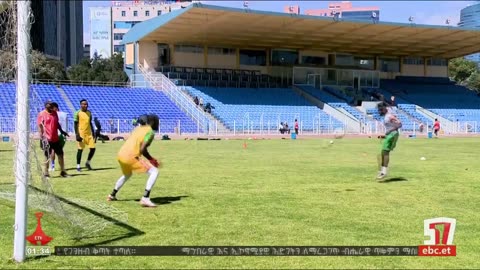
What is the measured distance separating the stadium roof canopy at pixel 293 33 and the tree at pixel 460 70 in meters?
39.6

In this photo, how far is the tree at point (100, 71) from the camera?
78.3 meters

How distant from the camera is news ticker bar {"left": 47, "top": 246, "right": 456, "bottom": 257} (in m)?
5.93

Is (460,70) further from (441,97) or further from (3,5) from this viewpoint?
(3,5)

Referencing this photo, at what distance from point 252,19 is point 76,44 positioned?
13348 cm

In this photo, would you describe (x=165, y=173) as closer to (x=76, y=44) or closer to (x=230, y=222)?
(x=230, y=222)

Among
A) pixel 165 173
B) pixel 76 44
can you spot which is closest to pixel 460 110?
pixel 165 173

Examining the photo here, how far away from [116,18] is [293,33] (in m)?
89.8

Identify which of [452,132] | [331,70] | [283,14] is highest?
[283,14]

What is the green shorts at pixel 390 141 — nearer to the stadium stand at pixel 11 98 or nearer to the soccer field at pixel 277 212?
the soccer field at pixel 277 212

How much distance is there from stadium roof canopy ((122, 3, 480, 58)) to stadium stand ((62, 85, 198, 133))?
213 inches

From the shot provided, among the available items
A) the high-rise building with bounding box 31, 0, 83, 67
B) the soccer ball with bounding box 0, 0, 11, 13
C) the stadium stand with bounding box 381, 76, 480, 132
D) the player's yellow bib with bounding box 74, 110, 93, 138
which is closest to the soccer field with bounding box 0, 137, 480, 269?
the player's yellow bib with bounding box 74, 110, 93, 138

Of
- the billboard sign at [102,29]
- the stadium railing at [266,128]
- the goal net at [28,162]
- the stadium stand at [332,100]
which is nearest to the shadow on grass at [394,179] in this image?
the goal net at [28,162]

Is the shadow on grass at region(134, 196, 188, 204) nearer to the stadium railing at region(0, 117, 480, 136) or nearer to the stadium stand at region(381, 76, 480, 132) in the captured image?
the stadium railing at region(0, 117, 480, 136)

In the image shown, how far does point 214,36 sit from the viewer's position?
1865 inches
